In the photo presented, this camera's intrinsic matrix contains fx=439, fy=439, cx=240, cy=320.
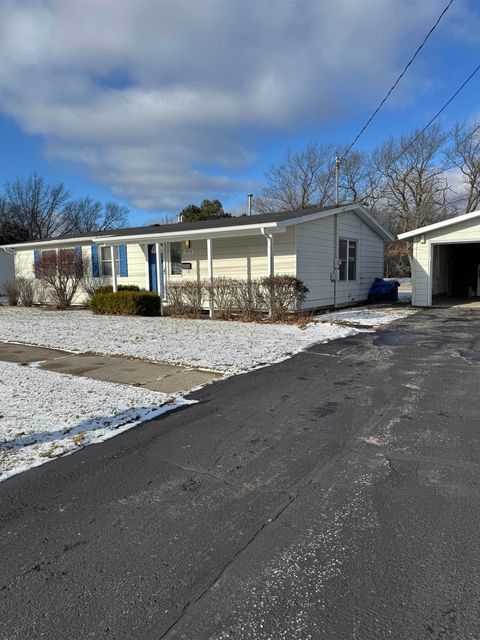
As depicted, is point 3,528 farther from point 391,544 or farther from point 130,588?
point 391,544

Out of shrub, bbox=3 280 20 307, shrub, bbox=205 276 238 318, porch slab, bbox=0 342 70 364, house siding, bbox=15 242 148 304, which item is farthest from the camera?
shrub, bbox=3 280 20 307

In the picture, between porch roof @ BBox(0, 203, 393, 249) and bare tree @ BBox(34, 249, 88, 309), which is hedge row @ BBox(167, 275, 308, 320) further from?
bare tree @ BBox(34, 249, 88, 309)

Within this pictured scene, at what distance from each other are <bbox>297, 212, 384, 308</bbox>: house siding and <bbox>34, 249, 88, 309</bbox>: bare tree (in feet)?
28.2

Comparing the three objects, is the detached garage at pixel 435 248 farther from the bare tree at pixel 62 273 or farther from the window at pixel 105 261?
the bare tree at pixel 62 273

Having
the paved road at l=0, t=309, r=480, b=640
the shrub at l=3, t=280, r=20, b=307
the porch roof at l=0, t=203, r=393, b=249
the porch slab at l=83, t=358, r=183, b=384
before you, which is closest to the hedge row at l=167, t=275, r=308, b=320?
the porch roof at l=0, t=203, r=393, b=249

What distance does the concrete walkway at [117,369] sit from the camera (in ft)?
18.7

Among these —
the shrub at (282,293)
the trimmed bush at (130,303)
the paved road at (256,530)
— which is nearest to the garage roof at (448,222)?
the shrub at (282,293)

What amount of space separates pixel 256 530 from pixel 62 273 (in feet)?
50.9

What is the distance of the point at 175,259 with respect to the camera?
15945mm

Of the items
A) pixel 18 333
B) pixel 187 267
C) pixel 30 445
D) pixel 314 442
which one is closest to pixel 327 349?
pixel 314 442

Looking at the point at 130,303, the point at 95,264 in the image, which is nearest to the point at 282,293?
the point at 130,303

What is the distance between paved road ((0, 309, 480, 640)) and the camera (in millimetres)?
1860

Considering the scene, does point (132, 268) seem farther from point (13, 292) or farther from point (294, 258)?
point (294, 258)

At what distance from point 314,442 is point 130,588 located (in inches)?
79.8
